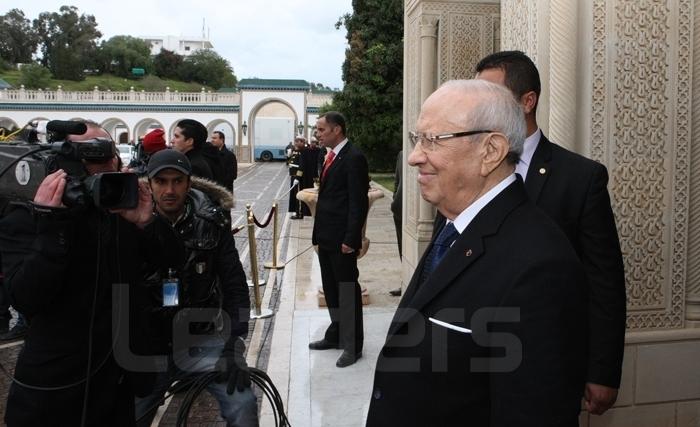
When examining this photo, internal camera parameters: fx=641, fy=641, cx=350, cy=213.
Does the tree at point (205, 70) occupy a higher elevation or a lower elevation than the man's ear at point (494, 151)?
higher

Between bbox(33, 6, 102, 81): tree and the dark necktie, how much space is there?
8102 cm

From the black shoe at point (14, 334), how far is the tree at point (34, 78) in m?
61.1

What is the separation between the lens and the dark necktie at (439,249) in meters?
1.68

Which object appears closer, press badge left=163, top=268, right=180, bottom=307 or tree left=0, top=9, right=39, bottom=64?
press badge left=163, top=268, right=180, bottom=307

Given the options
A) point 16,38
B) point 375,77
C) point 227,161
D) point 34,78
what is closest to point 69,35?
point 16,38

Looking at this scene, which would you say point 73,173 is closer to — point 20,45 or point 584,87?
point 584,87

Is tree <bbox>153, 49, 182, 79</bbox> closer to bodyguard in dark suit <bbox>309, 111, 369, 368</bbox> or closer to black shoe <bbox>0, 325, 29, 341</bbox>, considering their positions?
black shoe <bbox>0, 325, 29, 341</bbox>

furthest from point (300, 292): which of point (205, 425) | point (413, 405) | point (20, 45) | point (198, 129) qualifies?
point (20, 45)

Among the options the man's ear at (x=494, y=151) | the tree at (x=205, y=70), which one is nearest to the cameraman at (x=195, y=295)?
the man's ear at (x=494, y=151)

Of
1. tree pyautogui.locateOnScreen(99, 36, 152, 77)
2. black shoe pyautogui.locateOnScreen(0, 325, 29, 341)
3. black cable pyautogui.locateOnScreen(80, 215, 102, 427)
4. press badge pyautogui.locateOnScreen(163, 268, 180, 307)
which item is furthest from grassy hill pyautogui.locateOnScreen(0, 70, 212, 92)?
black cable pyautogui.locateOnScreen(80, 215, 102, 427)

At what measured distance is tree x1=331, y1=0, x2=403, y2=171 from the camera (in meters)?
21.2

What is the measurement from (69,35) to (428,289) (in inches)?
3511

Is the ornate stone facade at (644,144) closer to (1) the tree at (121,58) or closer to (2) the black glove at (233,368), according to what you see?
(2) the black glove at (233,368)

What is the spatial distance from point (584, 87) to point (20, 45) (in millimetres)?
89643
